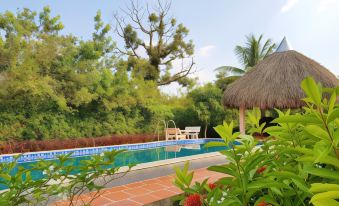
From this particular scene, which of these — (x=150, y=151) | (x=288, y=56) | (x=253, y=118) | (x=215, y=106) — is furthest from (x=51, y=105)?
(x=253, y=118)

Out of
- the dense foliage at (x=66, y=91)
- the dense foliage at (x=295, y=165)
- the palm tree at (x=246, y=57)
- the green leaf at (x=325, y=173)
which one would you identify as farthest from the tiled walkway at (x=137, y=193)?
the palm tree at (x=246, y=57)

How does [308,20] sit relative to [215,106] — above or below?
above

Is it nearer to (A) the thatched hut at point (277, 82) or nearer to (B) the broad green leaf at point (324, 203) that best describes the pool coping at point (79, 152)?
(A) the thatched hut at point (277, 82)

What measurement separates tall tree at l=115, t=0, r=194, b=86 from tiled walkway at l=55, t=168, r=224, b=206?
16.5 m

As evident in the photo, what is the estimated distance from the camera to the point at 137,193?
373cm

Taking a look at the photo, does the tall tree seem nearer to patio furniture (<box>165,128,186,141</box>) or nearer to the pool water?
patio furniture (<box>165,128,186,141</box>)

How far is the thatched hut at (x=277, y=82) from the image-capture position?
11.8 m

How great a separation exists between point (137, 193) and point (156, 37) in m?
18.2

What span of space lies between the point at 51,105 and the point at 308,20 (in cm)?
1083

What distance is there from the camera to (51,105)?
11758 mm

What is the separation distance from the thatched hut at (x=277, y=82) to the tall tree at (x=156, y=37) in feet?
27.6

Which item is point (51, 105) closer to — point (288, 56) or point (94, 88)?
point (94, 88)

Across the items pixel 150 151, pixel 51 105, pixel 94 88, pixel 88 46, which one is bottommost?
pixel 150 151

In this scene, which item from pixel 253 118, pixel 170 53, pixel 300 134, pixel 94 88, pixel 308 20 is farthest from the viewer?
pixel 170 53
